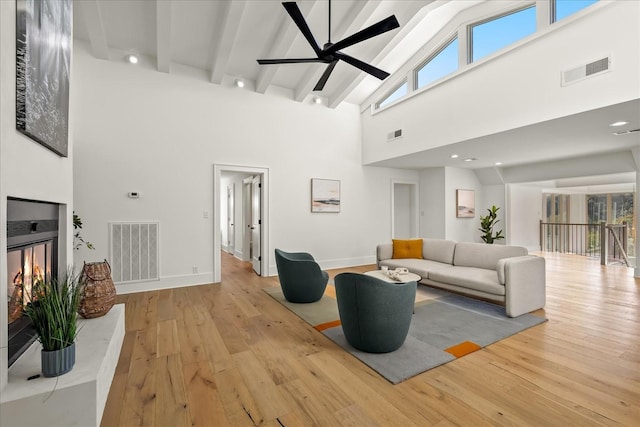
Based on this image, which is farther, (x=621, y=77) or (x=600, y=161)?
(x=600, y=161)

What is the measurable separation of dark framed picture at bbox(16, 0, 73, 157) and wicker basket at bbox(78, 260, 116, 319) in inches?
39.9

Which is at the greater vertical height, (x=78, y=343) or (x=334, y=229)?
(x=334, y=229)

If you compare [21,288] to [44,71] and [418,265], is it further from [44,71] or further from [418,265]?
[418,265]

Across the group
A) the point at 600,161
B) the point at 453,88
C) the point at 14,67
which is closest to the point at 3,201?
the point at 14,67

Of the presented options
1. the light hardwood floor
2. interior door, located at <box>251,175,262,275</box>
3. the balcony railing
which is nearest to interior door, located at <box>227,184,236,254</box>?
interior door, located at <box>251,175,262,275</box>

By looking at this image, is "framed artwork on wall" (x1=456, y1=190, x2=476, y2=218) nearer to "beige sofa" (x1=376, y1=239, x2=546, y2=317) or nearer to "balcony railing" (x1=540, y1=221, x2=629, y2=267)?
"beige sofa" (x1=376, y1=239, x2=546, y2=317)

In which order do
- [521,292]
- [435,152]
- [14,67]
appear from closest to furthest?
Answer: [14,67]
[521,292]
[435,152]

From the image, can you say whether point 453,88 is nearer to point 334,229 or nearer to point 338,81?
point 338,81

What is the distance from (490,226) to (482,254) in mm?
4054

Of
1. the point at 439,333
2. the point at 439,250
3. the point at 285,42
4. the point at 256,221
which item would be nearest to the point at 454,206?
the point at 439,250

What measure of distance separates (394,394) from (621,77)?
3944 millimetres

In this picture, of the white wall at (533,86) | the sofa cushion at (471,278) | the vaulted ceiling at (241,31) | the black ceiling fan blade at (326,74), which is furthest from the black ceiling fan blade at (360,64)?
the sofa cushion at (471,278)

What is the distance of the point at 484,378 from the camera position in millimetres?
2146

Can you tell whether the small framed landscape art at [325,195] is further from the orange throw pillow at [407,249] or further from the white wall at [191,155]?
the orange throw pillow at [407,249]
